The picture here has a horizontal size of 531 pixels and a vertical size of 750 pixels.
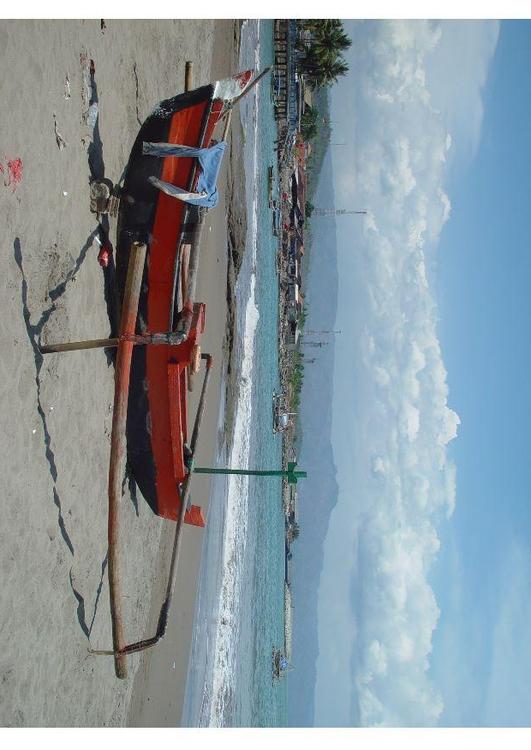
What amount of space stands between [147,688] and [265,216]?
2697 cm

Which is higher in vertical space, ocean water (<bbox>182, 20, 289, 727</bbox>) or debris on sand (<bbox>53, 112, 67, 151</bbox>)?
debris on sand (<bbox>53, 112, 67, 151</bbox>)

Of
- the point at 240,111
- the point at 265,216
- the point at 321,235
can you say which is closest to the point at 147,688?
the point at 240,111

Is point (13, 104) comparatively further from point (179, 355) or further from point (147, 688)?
point (147, 688)

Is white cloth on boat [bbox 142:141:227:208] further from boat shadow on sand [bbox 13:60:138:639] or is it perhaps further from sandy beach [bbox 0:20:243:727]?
sandy beach [bbox 0:20:243:727]

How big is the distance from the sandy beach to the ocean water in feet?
19.7

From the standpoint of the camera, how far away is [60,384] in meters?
6.57

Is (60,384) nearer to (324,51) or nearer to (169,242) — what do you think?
(169,242)

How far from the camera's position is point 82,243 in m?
7.17

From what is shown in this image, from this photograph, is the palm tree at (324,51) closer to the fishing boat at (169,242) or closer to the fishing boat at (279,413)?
the fishing boat at (279,413)

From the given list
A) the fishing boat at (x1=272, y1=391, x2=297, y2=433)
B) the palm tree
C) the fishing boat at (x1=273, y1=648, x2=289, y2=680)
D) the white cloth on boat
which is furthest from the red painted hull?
the palm tree

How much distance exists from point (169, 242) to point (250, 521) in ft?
63.9

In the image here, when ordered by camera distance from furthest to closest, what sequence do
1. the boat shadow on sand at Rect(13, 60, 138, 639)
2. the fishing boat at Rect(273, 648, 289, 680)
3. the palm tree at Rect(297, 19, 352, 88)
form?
the palm tree at Rect(297, 19, 352, 88) < the fishing boat at Rect(273, 648, 289, 680) < the boat shadow on sand at Rect(13, 60, 138, 639)

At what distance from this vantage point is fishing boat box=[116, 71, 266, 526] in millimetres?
7133

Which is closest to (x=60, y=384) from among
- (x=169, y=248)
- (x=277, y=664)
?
(x=169, y=248)
